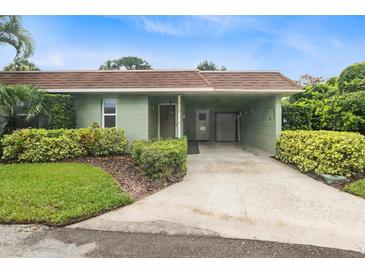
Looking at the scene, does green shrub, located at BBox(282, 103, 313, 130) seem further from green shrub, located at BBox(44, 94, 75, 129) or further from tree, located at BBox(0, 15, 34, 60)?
tree, located at BBox(0, 15, 34, 60)

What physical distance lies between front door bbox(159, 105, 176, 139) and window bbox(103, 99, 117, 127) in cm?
294

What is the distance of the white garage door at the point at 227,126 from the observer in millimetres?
17953

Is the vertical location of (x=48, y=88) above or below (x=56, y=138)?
above

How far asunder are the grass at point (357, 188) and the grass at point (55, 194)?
5314 mm

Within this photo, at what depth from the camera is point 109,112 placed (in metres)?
9.88

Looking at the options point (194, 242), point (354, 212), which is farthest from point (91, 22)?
point (354, 212)

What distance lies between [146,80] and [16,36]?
5086 mm

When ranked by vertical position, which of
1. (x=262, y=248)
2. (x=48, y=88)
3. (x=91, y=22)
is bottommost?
(x=262, y=248)

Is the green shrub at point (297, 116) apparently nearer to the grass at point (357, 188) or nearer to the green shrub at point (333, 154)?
the green shrub at point (333, 154)

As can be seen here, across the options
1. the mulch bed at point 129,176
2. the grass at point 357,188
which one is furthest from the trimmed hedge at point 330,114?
the mulch bed at point 129,176

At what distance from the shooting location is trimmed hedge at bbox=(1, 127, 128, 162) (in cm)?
751

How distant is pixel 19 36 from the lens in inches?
339

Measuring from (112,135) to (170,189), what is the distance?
3851 millimetres

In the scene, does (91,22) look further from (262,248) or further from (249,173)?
(262,248)
